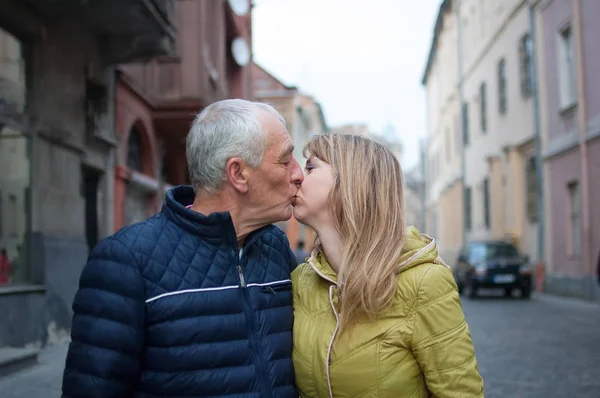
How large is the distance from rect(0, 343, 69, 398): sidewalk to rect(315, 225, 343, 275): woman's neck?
415cm

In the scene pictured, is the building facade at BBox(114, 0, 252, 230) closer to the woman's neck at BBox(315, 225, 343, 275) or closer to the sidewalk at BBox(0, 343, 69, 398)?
the sidewalk at BBox(0, 343, 69, 398)

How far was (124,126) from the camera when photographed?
1345cm

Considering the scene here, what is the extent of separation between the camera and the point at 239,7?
23656mm

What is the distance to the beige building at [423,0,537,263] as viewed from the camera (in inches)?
931

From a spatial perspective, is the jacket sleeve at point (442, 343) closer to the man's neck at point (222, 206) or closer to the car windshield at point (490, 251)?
the man's neck at point (222, 206)

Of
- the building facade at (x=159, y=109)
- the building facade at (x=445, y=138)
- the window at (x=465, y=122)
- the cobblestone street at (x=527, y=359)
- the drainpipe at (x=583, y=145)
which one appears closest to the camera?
the cobblestone street at (x=527, y=359)

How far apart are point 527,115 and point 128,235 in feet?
72.9

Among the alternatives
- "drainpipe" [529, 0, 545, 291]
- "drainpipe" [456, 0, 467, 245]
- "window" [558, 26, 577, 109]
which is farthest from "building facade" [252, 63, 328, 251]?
"window" [558, 26, 577, 109]

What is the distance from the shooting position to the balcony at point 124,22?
9.57 m

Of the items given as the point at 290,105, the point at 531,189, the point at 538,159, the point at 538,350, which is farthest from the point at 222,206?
the point at 290,105

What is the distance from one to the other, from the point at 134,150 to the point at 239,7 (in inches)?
402

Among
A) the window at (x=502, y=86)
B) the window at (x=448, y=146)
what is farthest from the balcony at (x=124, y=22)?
the window at (x=448, y=146)

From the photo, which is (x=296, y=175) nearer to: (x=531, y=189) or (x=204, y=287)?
(x=204, y=287)

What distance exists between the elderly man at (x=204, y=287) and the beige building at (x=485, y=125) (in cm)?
2122
